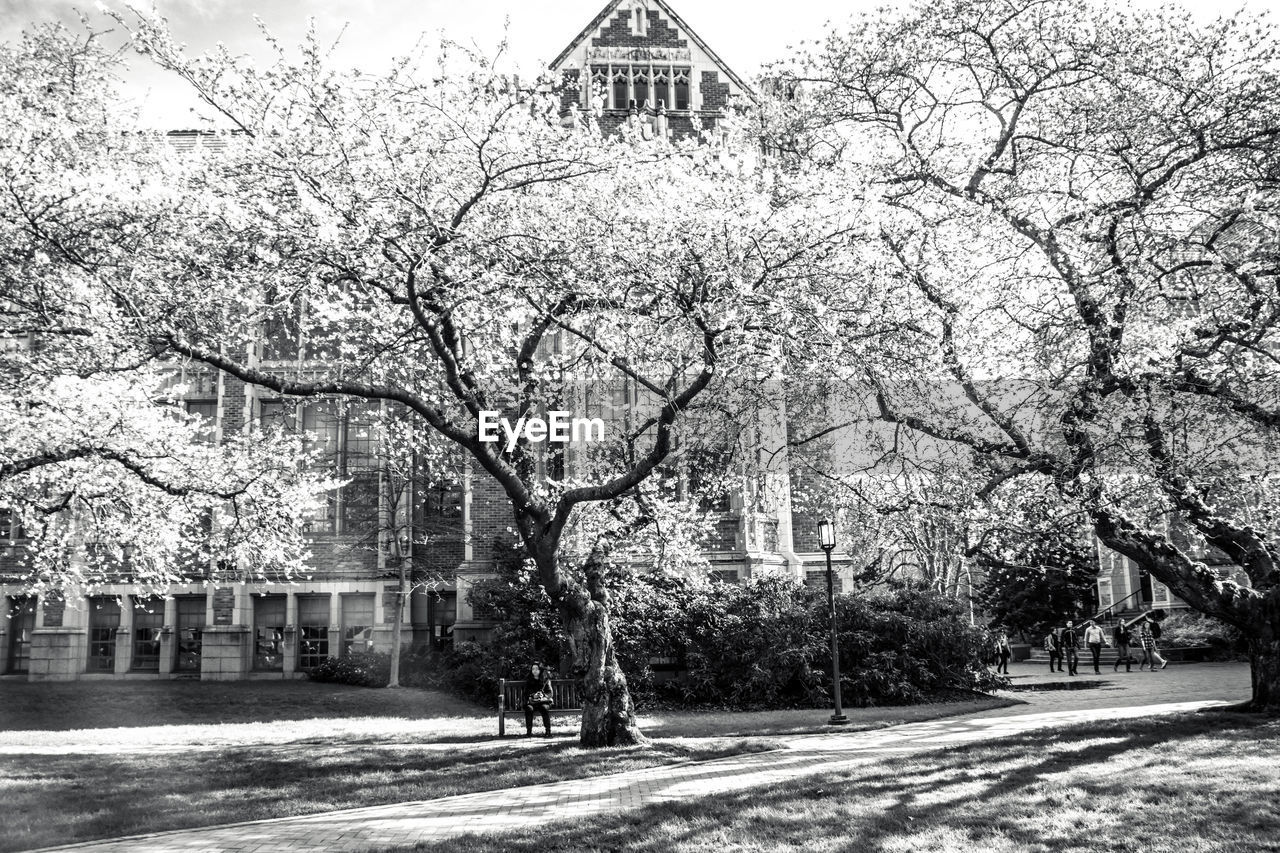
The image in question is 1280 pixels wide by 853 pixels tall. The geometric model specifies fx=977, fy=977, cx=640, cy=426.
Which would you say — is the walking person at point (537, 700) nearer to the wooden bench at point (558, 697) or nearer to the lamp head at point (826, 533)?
the wooden bench at point (558, 697)

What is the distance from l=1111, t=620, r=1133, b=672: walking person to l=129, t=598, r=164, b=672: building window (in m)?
28.3

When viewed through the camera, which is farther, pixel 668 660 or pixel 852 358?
pixel 668 660

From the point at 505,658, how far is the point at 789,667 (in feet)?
21.1

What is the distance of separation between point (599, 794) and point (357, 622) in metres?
19.5

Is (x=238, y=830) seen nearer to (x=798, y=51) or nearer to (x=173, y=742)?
(x=173, y=742)

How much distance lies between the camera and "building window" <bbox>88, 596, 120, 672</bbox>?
28.4 metres

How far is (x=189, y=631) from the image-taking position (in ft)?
94.3

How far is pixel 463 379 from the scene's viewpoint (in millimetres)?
13984

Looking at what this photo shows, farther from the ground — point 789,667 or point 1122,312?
point 1122,312

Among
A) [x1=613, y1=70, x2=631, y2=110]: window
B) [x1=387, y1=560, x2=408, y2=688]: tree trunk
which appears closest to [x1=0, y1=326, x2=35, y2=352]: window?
[x1=387, y1=560, x2=408, y2=688]: tree trunk

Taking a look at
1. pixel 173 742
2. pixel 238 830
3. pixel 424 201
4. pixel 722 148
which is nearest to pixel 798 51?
pixel 722 148

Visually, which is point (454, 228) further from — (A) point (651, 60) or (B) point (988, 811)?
(A) point (651, 60)

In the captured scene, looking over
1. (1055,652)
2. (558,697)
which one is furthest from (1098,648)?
(558,697)

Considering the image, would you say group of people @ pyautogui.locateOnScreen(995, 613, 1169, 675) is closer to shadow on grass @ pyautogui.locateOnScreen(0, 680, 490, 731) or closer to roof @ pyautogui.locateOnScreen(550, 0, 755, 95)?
shadow on grass @ pyautogui.locateOnScreen(0, 680, 490, 731)
